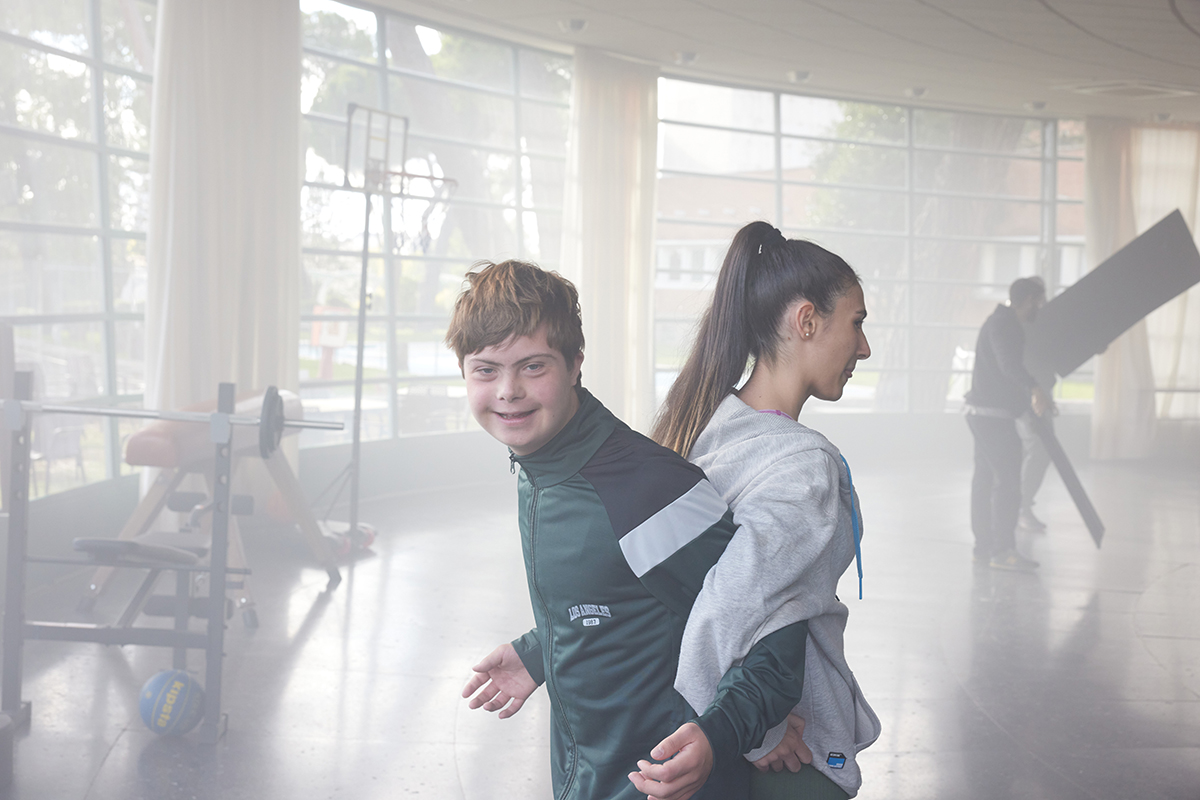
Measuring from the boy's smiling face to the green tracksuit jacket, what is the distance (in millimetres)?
39

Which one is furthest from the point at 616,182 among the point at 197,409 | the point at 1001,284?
the point at 1001,284

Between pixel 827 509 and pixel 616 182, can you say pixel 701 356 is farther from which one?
pixel 616 182

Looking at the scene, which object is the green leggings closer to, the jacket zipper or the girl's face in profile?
the jacket zipper

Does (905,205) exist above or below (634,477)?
above

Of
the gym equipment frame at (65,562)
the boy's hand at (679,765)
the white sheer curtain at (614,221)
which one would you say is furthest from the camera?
the white sheer curtain at (614,221)

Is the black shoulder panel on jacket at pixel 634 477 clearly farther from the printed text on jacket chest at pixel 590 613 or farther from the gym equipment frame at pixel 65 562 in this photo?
the gym equipment frame at pixel 65 562

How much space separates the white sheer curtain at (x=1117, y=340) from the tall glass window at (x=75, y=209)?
723cm

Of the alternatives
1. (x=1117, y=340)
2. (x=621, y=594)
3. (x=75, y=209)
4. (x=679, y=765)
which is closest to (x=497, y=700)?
(x=621, y=594)

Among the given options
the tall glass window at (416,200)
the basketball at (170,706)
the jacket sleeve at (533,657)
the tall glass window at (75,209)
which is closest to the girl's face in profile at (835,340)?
the jacket sleeve at (533,657)

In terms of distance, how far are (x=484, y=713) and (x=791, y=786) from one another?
2.03 m

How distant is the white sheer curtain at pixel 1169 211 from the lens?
25.4 ft

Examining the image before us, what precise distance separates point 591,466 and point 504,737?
6.52 feet

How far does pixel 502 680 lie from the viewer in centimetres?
129

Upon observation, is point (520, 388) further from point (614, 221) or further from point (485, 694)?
point (614, 221)
